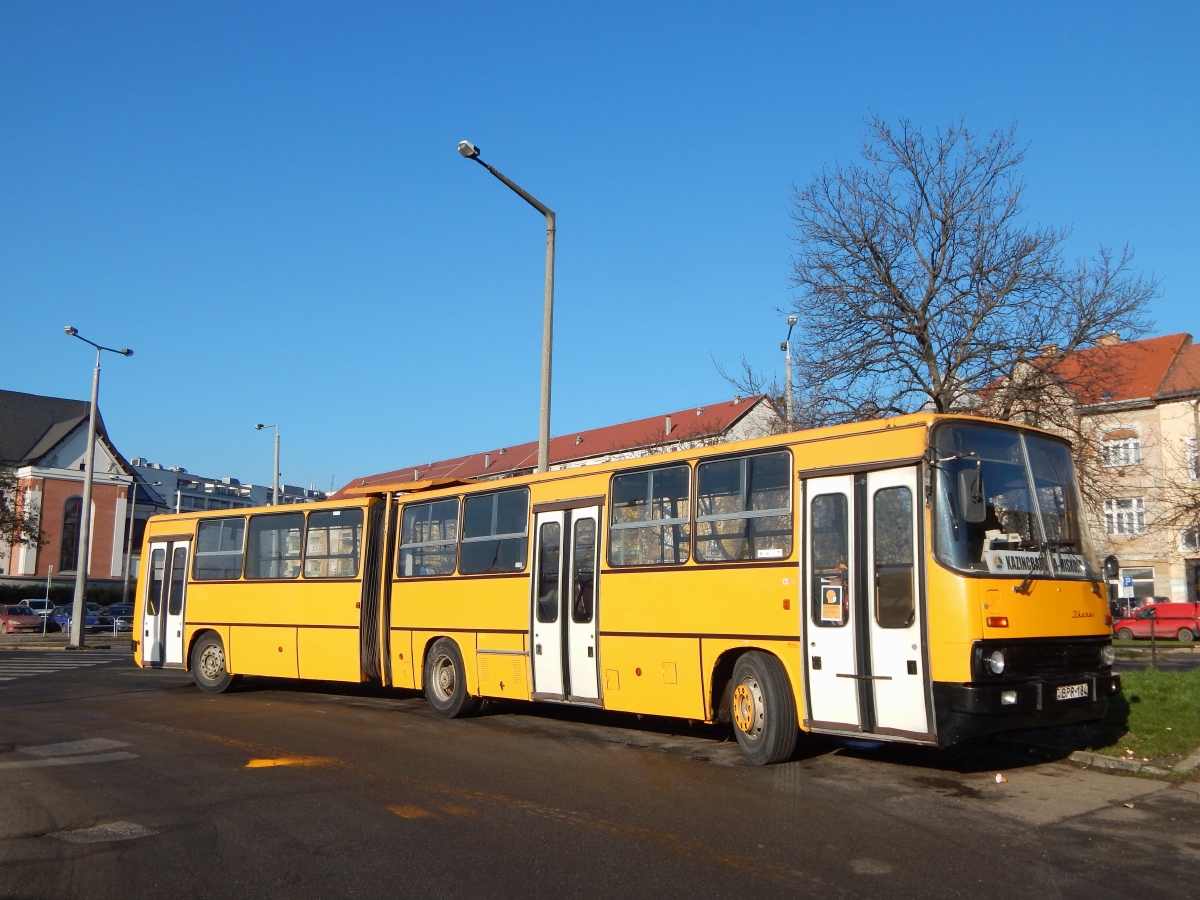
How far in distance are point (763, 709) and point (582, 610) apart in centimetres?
310

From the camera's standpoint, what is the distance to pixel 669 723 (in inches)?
544

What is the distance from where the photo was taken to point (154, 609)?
19.9 meters

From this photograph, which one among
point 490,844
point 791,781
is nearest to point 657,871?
point 490,844

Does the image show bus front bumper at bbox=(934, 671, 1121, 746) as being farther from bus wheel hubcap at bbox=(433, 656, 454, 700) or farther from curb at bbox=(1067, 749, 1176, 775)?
bus wheel hubcap at bbox=(433, 656, 454, 700)

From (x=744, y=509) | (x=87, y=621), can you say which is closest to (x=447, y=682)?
(x=744, y=509)

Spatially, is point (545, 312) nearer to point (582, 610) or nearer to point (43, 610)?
point (582, 610)

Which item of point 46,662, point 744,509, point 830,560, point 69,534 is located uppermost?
point 69,534

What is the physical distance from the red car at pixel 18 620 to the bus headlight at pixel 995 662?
161 ft

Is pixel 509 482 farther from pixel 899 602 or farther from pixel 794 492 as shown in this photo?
pixel 899 602

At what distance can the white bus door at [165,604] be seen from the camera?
1945 cm

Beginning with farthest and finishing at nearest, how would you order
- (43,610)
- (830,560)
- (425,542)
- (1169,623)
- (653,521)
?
(43,610) < (1169,623) < (425,542) < (653,521) < (830,560)

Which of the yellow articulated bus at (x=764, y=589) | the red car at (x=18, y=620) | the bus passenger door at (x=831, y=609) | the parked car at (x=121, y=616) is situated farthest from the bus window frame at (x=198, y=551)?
the red car at (x=18, y=620)

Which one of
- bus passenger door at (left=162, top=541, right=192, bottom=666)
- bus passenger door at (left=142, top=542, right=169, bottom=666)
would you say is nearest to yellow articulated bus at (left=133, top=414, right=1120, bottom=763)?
bus passenger door at (left=162, top=541, right=192, bottom=666)

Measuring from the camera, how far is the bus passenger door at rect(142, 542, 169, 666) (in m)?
19.7
